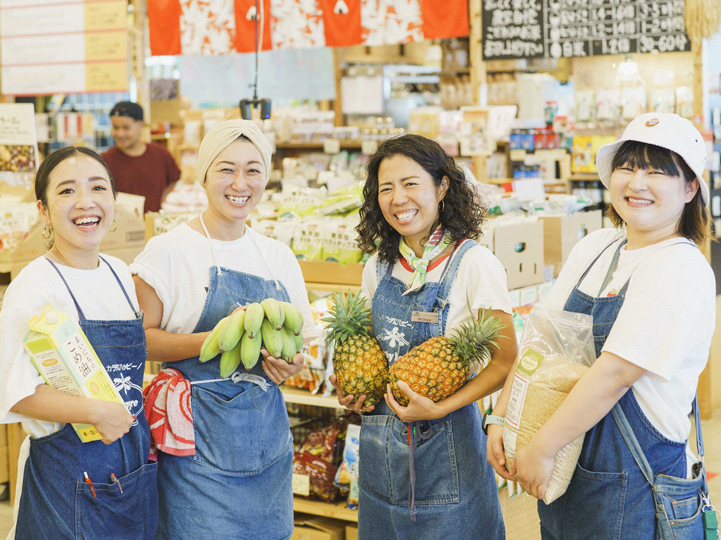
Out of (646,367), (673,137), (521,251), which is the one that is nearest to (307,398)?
(521,251)

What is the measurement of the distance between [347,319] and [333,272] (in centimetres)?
128

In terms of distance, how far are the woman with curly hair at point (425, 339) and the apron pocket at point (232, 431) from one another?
279mm

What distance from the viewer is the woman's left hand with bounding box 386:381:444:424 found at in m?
2.07

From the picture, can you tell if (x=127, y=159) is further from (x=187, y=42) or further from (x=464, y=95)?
(x=464, y=95)

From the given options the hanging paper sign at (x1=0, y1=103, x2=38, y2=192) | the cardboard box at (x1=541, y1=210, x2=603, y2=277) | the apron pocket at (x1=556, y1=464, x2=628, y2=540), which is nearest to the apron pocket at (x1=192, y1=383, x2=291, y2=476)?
the apron pocket at (x1=556, y1=464, x2=628, y2=540)

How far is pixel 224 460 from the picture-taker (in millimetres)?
2236

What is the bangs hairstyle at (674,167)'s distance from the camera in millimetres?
1817

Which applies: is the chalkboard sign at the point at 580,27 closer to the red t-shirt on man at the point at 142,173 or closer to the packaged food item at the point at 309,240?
the red t-shirt on man at the point at 142,173

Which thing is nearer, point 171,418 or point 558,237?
point 171,418

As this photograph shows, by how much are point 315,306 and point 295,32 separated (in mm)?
3538

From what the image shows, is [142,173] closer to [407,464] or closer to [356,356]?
[356,356]

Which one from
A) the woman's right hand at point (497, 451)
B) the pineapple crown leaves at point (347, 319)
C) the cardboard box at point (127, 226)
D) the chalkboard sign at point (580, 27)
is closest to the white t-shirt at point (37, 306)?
the pineapple crown leaves at point (347, 319)

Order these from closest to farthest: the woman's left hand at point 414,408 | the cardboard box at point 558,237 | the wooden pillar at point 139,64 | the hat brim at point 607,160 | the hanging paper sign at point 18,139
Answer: the hat brim at point 607,160 < the woman's left hand at point 414,408 < the cardboard box at point 558,237 < the hanging paper sign at point 18,139 < the wooden pillar at point 139,64

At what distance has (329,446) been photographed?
363 cm
